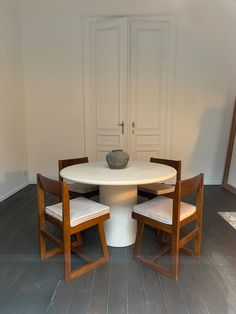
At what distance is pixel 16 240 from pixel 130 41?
3162mm

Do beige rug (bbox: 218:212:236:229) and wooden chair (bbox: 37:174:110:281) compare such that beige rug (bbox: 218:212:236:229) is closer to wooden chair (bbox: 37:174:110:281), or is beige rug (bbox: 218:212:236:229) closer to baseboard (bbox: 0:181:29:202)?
wooden chair (bbox: 37:174:110:281)

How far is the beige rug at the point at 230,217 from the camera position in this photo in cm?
265

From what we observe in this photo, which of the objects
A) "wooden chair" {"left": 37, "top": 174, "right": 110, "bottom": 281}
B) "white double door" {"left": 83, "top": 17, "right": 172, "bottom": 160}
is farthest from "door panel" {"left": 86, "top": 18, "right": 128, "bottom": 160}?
"wooden chair" {"left": 37, "top": 174, "right": 110, "bottom": 281}

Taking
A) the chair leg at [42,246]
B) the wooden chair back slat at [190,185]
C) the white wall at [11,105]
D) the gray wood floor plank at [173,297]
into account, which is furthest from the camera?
the white wall at [11,105]

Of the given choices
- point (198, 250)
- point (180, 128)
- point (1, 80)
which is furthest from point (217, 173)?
point (1, 80)

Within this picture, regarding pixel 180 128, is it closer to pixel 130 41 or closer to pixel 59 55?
pixel 130 41

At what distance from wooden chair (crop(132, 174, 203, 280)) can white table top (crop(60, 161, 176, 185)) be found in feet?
0.74

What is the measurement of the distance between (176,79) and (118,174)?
2.53 meters

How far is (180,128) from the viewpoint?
400 centimetres

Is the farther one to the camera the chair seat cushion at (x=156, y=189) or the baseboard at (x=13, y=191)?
the baseboard at (x=13, y=191)

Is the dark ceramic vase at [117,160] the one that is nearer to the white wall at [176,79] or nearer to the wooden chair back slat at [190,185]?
the wooden chair back slat at [190,185]

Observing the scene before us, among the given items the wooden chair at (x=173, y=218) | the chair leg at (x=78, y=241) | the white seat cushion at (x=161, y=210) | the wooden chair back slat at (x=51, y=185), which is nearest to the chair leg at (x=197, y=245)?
the wooden chair at (x=173, y=218)

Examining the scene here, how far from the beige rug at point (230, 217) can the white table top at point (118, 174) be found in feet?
3.65

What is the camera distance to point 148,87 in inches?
153
